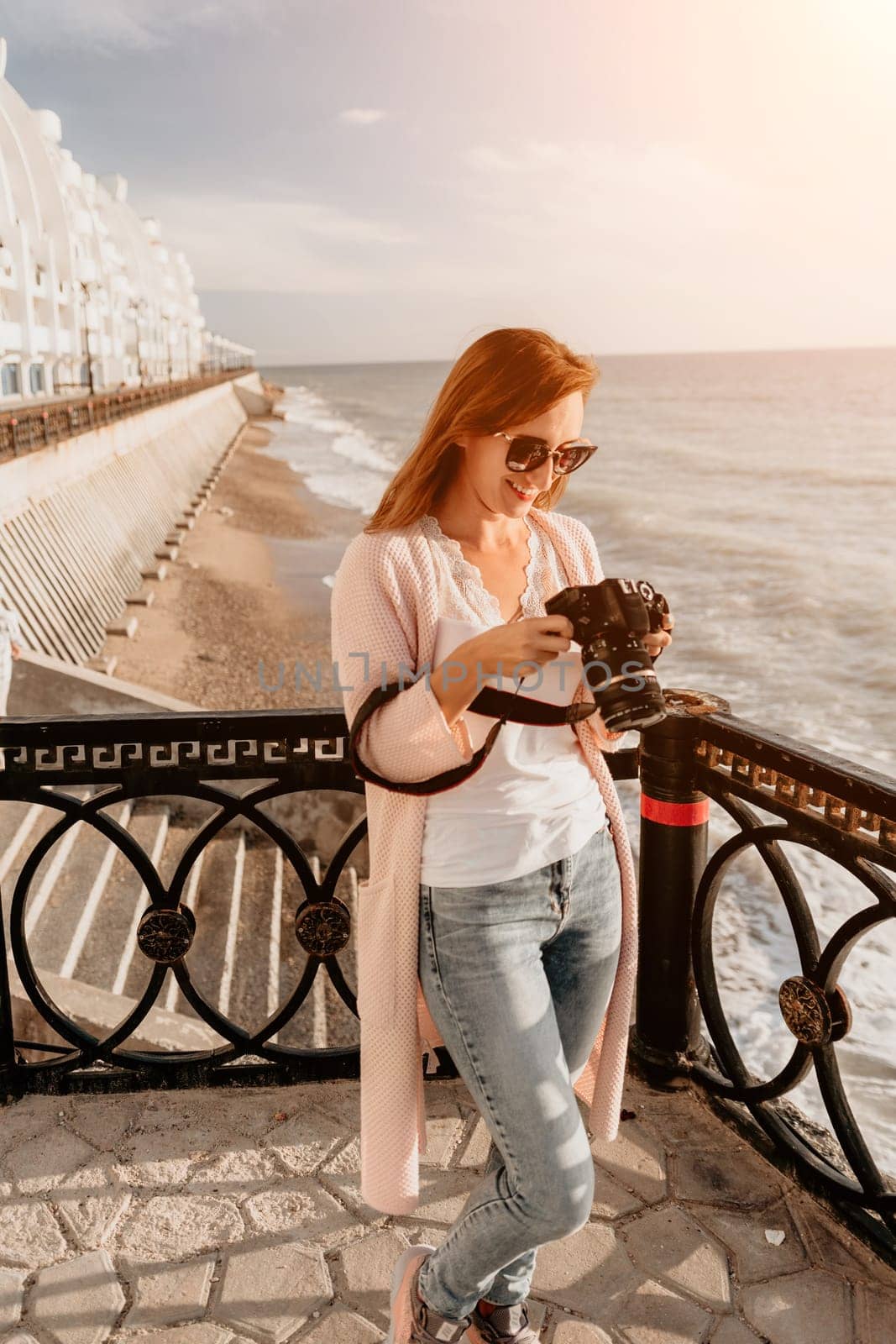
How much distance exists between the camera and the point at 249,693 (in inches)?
579

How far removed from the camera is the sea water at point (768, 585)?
24.4ft

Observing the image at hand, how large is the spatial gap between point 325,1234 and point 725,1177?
3.77 ft

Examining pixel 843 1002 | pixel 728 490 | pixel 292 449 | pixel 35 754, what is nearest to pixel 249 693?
pixel 35 754

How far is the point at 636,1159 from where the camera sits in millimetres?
3068

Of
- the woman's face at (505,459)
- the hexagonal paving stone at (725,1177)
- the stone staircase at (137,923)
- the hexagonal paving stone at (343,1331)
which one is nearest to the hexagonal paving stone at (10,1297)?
the hexagonal paving stone at (343,1331)

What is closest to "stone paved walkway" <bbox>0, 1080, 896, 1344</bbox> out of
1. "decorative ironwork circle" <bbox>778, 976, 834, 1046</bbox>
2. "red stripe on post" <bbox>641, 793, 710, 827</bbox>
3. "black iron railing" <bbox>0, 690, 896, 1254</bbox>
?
"black iron railing" <bbox>0, 690, 896, 1254</bbox>

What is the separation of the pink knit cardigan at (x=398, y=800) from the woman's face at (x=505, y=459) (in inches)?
6.9

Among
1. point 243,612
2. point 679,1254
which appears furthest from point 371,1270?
point 243,612

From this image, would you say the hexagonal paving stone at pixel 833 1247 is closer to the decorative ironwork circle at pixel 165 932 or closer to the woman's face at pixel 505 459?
the decorative ironwork circle at pixel 165 932

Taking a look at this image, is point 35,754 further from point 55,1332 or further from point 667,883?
point 667,883

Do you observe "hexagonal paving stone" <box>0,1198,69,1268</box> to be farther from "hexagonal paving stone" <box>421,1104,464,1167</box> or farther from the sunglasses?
the sunglasses

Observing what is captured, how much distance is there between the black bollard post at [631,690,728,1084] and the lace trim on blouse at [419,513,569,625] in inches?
39.3

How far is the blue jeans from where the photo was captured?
1.98 m

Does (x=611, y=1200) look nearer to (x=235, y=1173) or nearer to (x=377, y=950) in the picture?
(x=235, y=1173)
